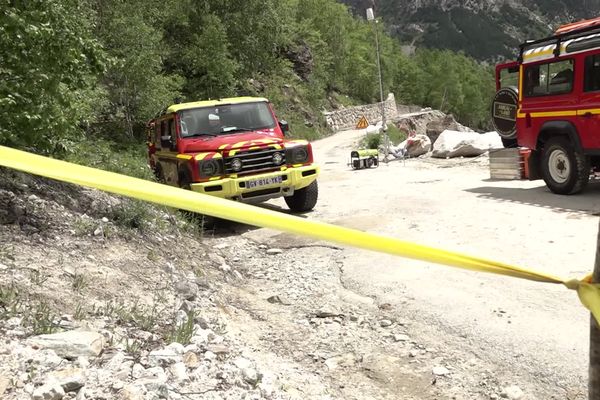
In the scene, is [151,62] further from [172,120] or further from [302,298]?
[302,298]

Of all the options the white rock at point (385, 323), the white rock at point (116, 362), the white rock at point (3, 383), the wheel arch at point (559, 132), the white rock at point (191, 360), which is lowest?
the white rock at point (385, 323)

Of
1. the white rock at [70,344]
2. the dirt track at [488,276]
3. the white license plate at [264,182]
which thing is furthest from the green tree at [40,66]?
the dirt track at [488,276]

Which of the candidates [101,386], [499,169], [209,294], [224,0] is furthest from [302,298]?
[224,0]

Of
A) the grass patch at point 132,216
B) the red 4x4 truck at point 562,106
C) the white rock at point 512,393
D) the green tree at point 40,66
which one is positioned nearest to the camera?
the white rock at point 512,393

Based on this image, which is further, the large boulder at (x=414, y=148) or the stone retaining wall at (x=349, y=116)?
the stone retaining wall at (x=349, y=116)

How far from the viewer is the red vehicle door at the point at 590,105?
8133 mm

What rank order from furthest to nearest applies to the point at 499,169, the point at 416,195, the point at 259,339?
the point at 499,169, the point at 416,195, the point at 259,339

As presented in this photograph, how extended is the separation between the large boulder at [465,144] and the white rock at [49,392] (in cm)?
1476

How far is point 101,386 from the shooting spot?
2.63 m

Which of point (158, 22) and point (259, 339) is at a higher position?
point (158, 22)

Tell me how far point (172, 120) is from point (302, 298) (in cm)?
509

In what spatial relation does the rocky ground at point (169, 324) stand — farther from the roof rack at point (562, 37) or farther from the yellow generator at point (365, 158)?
the yellow generator at point (365, 158)

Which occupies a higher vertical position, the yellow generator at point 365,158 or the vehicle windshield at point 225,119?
the vehicle windshield at point 225,119

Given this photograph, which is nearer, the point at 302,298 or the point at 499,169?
the point at 302,298
